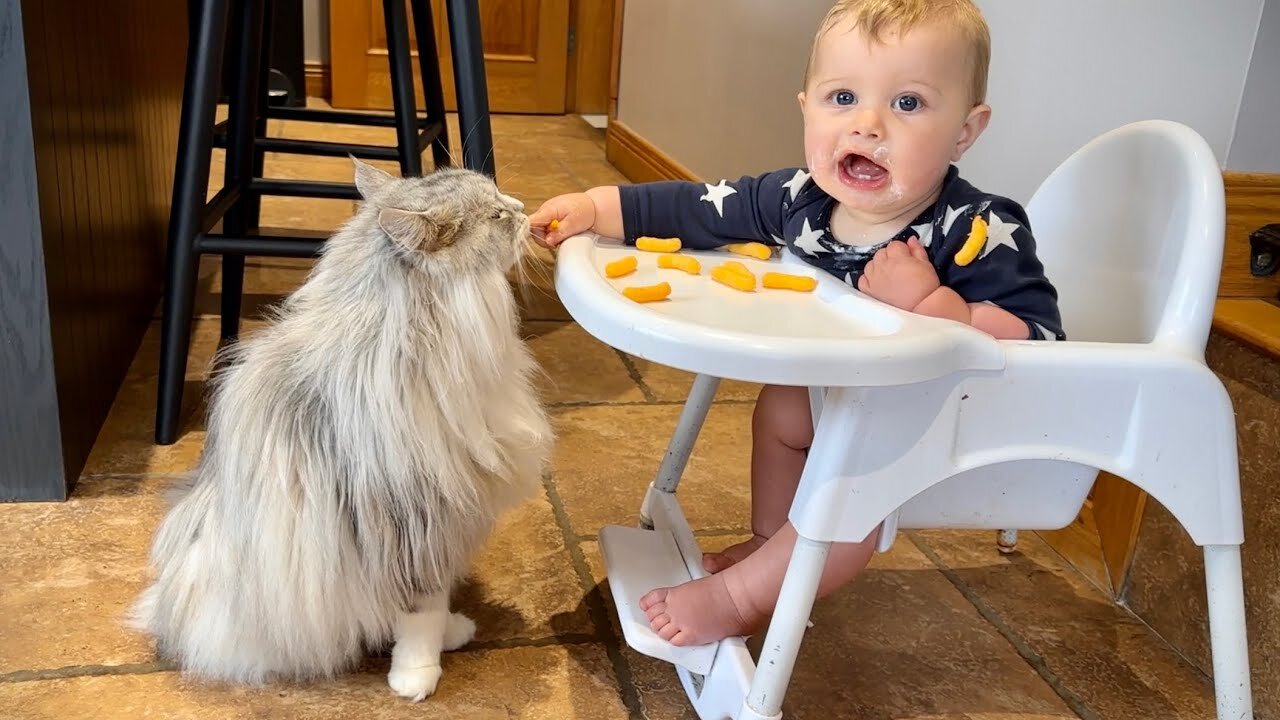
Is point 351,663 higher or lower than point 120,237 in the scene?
lower

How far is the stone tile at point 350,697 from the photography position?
3.41 feet

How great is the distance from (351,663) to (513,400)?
0.32 meters

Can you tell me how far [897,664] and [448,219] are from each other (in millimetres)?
700

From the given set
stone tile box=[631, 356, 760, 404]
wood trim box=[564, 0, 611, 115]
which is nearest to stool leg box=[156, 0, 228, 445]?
stone tile box=[631, 356, 760, 404]

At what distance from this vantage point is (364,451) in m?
0.97

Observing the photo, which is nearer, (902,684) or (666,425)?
(902,684)

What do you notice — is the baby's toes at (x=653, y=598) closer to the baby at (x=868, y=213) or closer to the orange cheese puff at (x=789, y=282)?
the baby at (x=868, y=213)

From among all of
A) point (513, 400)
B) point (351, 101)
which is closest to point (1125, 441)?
point (513, 400)

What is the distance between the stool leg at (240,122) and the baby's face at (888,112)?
1.13 metres

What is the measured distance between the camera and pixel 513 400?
1073 millimetres

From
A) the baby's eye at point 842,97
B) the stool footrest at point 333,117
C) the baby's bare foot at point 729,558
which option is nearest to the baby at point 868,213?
the baby's eye at point 842,97

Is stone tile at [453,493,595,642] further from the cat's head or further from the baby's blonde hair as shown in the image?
the baby's blonde hair

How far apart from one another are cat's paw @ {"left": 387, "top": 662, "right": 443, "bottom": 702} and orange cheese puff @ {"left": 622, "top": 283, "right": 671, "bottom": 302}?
441 millimetres

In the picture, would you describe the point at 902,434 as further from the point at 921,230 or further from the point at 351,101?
the point at 351,101
